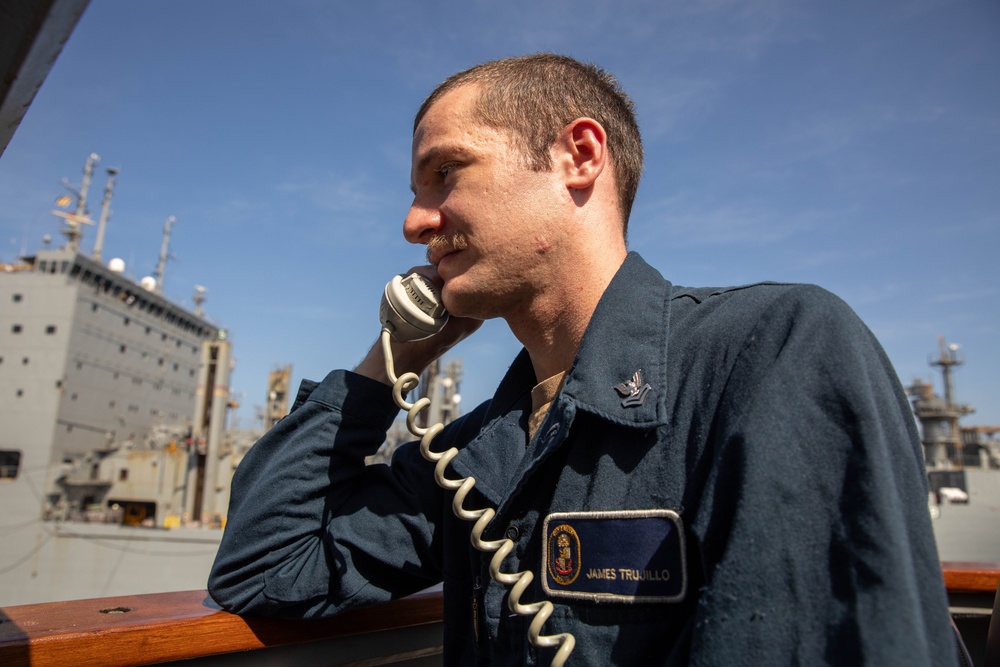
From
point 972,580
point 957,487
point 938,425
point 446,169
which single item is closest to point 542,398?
point 446,169

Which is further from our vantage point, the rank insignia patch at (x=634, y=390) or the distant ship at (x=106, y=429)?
the distant ship at (x=106, y=429)

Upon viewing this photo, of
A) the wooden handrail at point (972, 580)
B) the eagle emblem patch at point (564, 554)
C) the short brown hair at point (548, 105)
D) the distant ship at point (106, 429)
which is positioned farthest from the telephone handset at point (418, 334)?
the distant ship at point (106, 429)

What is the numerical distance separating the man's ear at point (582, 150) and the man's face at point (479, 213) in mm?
68

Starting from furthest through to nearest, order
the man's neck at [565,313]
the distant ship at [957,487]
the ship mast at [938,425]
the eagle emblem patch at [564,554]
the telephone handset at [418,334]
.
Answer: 1. the ship mast at [938,425]
2. the distant ship at [957,487]
3. the man's neck at [565,313]
4. the telephone handset at [418,334]
5. the eagle emblem patch at [564,554]

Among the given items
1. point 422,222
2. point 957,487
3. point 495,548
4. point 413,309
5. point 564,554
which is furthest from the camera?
point 957,487

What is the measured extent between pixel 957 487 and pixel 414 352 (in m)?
28.0

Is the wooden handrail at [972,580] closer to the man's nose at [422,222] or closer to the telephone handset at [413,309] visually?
the telephone handset at [413,309]

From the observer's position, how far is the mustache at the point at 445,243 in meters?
1.61

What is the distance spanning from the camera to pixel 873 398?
0.88 m

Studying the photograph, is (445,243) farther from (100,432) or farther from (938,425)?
(938,425)

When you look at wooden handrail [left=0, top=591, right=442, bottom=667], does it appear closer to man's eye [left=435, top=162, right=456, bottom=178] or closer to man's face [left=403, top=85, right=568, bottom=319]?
man's face [left=403, top=85, right=568, bottom=319]

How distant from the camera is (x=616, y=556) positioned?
44.3 inches

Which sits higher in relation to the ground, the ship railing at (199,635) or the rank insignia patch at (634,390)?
the rank insignia patch at (634,390)

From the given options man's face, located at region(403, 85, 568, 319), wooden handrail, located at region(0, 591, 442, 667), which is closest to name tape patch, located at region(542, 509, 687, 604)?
man's face, located at region(403, 85, 568, 319)
